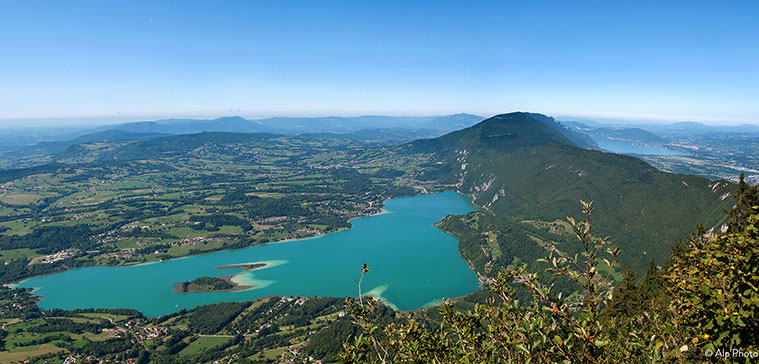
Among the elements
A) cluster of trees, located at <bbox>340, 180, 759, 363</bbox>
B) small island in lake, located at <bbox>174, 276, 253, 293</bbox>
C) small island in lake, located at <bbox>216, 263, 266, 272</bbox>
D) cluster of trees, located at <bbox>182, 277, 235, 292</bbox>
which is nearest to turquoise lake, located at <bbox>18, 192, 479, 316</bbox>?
small island in lake, located at <bbox>174, 276, 253, 293</bbox>

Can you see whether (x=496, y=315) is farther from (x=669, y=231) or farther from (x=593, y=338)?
(x=669, y=231)

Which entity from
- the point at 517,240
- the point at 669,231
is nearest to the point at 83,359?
the point at 517,240

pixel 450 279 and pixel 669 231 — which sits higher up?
pixel 669 231

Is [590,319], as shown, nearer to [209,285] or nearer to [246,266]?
[209,285]

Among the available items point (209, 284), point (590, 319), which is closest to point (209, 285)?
point (209, 284)

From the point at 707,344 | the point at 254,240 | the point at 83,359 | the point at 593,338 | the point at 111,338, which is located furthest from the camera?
the point at 254,240

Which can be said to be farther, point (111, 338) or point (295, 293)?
point (295, 293)

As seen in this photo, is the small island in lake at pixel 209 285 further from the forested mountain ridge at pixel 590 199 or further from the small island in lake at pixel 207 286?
the forested mountain ridge at pixel 590 199
